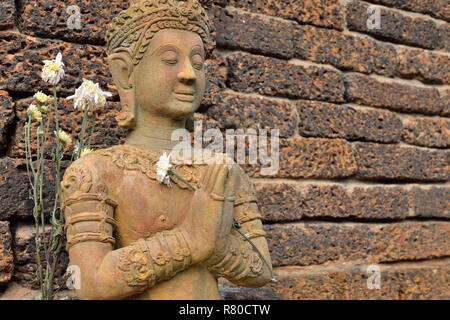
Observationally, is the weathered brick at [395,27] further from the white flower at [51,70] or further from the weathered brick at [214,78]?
the white flower at [51,70]

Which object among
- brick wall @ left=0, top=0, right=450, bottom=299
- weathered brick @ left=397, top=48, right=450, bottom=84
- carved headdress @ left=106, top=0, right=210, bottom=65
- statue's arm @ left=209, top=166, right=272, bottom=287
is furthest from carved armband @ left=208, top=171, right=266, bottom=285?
weathered brick @ left=397, top=48, right=450, bottom=84

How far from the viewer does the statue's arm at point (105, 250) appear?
1706 millimetres

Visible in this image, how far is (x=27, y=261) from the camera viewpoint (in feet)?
7.45

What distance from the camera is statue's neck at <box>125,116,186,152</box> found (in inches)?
78.5

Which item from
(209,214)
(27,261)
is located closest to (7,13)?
(27,261)

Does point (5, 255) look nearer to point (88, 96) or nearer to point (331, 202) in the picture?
point (88, 96)

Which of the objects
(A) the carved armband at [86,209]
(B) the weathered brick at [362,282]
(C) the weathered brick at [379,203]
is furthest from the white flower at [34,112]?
→ (C) the weathered brick at [379,203]

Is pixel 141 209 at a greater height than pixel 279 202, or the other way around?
pixel 279 202

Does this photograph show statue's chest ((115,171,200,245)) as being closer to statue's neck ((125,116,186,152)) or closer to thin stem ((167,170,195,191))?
thin stem ((167,170,195,191))

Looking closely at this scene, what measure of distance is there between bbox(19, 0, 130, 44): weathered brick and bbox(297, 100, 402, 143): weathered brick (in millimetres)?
1117

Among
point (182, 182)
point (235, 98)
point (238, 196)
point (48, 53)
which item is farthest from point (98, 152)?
point (235, 98)

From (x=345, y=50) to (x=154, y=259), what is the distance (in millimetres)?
1962

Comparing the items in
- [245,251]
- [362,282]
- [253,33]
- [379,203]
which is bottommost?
[362,282]

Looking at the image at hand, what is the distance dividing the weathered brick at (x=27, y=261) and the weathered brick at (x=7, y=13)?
84 centimetres
